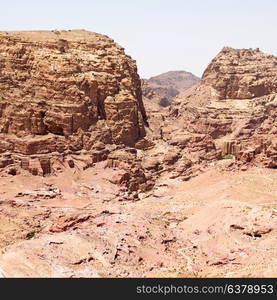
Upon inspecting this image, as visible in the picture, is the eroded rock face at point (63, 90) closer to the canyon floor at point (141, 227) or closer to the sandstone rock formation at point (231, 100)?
the canyon floor at point (141, 227)

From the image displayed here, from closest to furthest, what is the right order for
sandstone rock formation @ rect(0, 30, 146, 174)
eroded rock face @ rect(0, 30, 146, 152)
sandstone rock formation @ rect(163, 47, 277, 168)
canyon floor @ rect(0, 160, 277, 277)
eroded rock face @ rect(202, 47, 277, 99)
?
canyon floor @ rect(0, 160, 277, 277) < sandstone rock formation @ rect(0, 30, 146, 174) < eroded rock face @ rect(0, 30, 146, 152) < sandstone rock formation @ rect(163, 47, 277, 168) < eroded rock face @ rect(202, 47, 277, 99)

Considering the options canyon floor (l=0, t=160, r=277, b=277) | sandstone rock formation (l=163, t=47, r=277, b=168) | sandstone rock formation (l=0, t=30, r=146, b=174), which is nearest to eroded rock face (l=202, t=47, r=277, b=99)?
sandstone rock formation (l=163, t=47, r=277, b=168)

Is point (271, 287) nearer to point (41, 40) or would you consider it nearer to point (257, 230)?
point (257, 230)

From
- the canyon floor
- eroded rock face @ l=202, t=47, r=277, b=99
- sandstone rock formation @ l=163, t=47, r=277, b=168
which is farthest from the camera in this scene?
eroded rock face @ l=202, t=47, r=277, b=99

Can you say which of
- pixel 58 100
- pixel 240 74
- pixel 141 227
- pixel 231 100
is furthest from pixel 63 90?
pixel 240 74

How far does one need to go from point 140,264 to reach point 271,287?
374 inches

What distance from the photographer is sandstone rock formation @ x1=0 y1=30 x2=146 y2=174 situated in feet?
179

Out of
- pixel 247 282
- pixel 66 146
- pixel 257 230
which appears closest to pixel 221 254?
pixel 257 230

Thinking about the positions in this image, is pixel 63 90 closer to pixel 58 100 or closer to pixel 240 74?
pixel 58 100

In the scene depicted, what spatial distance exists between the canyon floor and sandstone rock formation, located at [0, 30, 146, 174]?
11.7 ft

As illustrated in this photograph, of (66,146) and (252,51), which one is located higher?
(252,51)

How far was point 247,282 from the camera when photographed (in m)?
22.3

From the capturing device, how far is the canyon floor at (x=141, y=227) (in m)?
27.8

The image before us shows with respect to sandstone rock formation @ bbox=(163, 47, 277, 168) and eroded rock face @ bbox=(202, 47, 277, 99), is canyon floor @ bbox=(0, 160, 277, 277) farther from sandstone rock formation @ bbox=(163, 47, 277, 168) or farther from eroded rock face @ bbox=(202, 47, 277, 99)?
eroded rock face @ bbox=(202, 47, 277, 99)
